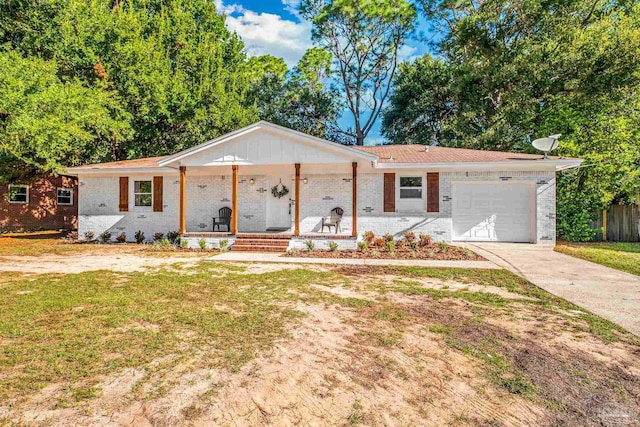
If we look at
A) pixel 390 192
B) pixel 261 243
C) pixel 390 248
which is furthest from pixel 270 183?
pixel 390 248

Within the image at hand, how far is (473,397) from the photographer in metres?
2.64

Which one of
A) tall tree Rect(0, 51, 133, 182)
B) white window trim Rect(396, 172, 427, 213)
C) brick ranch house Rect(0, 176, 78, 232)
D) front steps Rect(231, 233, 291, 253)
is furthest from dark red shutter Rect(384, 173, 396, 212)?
brick ranch house Rect(0, 176, 78, 232)

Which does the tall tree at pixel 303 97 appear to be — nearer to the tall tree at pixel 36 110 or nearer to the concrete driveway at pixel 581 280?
the tall tree at pixel 36 110

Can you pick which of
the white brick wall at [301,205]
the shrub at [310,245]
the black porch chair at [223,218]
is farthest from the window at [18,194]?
the shrub at [310,245]

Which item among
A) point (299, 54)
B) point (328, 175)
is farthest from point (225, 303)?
point (299, 54)

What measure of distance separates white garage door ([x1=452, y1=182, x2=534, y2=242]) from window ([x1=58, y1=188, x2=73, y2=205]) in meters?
21.9

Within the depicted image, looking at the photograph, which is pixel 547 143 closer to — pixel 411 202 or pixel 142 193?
pixel 411 202

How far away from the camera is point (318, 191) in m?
13.1

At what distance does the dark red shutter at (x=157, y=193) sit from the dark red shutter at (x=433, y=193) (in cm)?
1066

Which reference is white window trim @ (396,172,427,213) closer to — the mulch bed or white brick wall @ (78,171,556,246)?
white brick wall @ (78,171,556,246)

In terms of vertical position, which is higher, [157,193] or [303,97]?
[303,97]

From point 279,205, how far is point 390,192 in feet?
15.1

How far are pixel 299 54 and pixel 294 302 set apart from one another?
27526mm

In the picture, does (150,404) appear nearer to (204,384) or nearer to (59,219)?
(204,384)
